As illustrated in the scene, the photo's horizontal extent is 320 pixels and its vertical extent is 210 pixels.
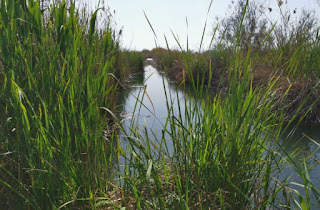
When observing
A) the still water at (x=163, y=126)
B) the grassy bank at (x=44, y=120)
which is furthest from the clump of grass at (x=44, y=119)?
the still water at (x=163, y=126)

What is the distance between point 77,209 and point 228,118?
0.66m

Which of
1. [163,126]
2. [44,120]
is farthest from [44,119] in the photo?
[163,126]

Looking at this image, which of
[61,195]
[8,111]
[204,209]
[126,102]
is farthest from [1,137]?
[126,102]

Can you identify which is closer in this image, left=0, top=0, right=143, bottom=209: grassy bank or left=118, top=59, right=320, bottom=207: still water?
left=0, top=0, right=143, bottom=209: grassy bank

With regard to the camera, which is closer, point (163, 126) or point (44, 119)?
point (44, 119)

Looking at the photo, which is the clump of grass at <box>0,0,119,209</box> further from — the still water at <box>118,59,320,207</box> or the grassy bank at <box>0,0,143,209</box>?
the still water at <box>118,59,320,207</box>

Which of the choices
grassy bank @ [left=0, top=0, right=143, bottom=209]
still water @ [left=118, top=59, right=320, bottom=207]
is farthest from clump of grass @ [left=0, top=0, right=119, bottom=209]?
still water @ [left=118, top=59, right=320, bottom=207]

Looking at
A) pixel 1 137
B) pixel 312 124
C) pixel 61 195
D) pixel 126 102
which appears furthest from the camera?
pixel 126 102

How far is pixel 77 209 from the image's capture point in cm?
122

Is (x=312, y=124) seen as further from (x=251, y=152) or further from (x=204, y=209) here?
(x=204, y=209)

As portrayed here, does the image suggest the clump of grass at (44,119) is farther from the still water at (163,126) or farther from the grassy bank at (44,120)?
the still water at (163,126)

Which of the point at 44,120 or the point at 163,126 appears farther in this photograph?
the point at 163,126

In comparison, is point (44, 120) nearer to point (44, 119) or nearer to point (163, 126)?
point (44, 119)

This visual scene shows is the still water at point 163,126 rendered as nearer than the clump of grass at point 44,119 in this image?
No
